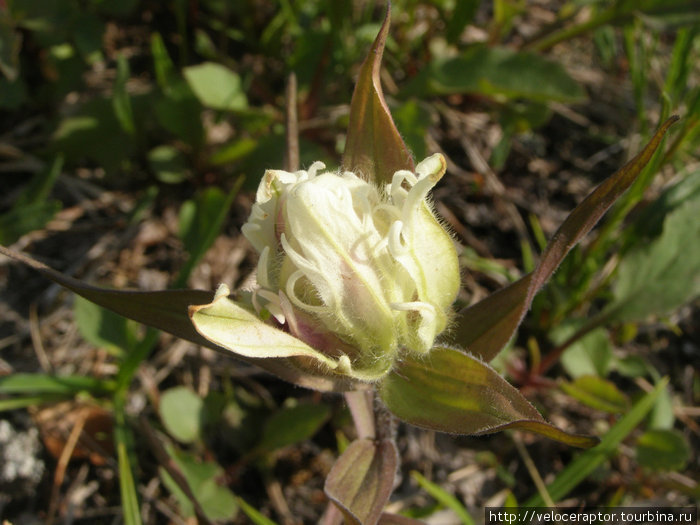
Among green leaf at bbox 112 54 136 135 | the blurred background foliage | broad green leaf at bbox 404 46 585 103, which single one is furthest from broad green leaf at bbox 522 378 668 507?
green leaf at bbox 112 54 136 135

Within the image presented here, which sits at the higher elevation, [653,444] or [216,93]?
[216,93]

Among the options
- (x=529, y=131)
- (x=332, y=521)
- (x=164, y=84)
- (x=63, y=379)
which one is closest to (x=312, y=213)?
(x=332, y=521)

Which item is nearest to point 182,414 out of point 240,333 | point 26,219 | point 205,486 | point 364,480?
point 205,486

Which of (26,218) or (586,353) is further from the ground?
(26,218)

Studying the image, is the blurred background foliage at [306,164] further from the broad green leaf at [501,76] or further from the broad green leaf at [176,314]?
the broad green leaf at [176,314]

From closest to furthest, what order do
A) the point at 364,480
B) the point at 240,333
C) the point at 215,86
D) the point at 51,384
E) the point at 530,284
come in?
1. the point at 240,333
2. the point at 530,284
3. the point at 364,480
4. the point at 51,384
5. the point at 215,86

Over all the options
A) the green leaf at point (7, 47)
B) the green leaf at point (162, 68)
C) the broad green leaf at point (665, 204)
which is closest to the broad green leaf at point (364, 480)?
the broad green leaf at point (665, 204)

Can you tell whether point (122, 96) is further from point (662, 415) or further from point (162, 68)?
point (662, 415)

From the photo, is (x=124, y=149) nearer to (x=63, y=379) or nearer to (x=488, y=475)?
(x=63, y=379)
